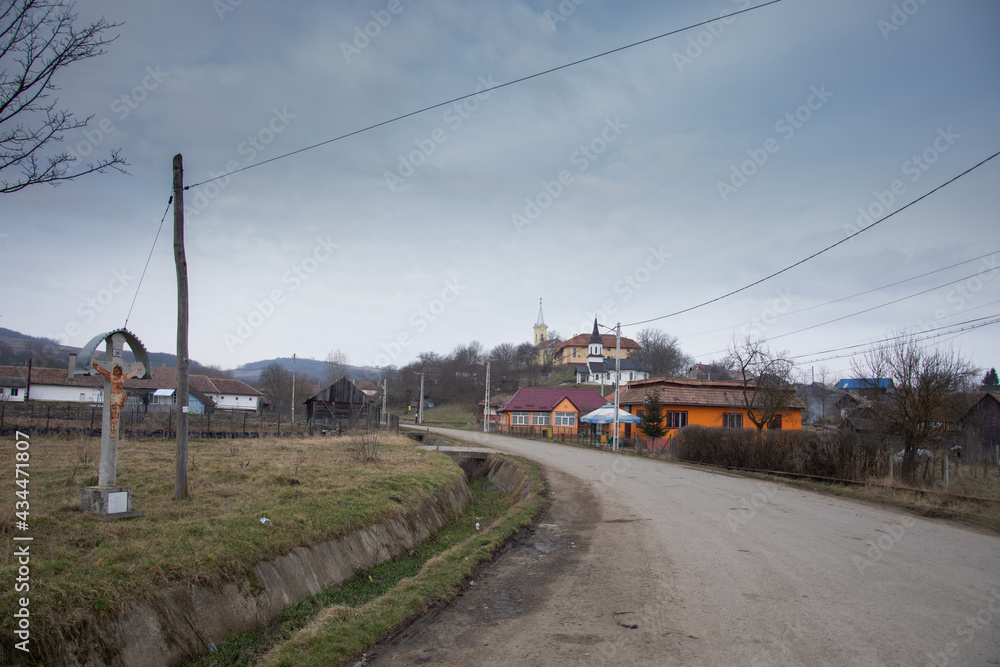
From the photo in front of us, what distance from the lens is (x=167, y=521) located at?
26.2 feet

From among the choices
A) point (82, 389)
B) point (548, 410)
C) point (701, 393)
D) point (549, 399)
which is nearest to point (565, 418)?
point (548, 410)

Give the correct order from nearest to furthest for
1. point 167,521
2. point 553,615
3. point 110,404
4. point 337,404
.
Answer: point 553,615
point 167,521
point 110,404
point 337,404

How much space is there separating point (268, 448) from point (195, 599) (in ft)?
55.9

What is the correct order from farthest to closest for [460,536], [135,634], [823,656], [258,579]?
1. [460,536]
2. [258,579]
3. [135,634]
4. [823,656]

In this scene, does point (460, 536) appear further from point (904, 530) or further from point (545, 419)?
point (545, 419)

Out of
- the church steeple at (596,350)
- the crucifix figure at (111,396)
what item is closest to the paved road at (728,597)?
the crucifix figure at (111,396)

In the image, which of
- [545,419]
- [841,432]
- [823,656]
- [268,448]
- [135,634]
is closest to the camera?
[823,656]

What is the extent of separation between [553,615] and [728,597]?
202cm

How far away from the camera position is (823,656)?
15.8 ft

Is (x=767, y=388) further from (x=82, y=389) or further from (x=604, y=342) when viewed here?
(x=604, y=342)

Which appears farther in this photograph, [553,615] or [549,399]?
[549,399]

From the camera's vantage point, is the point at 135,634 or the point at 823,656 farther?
the point at 135,634

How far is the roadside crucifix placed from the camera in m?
8.12

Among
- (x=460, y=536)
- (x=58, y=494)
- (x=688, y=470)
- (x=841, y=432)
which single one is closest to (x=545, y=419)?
(x=688, y=470)
